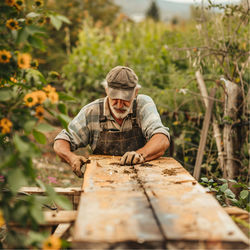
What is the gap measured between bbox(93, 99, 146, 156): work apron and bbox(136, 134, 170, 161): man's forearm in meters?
0.38

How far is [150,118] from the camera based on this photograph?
297cm

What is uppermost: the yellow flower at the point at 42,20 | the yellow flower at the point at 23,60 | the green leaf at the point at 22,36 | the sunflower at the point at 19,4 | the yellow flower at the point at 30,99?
the sunflower at the point at 19,4

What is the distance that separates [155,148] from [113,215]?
125cm

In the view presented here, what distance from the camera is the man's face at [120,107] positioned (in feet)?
9.57

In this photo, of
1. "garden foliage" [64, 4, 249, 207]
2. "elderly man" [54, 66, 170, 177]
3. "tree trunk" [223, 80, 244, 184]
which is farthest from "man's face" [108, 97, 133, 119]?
"tree trunk" [223, 80, 244, 184]

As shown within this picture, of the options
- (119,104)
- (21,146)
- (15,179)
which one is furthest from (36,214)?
(119,104)

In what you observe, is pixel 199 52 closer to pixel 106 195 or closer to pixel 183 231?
pixel 106 195

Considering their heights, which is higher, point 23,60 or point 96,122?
point 23,60

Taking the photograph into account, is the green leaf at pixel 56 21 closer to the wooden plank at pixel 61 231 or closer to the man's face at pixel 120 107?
the wooden plank at pixel 61 231

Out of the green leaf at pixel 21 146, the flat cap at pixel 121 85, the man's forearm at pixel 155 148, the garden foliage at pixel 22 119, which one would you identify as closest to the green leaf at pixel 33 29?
the garden foliage at pixel 22 119

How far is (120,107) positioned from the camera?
292 centimetres

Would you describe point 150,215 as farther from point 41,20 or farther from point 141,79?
point 141,79

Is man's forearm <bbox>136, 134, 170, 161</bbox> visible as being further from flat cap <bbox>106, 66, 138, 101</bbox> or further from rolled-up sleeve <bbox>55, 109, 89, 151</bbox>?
rolled-up sleeve <bbox>55, 109, 89, 151</bbox>

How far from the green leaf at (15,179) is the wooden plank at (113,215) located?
28 centimetres
